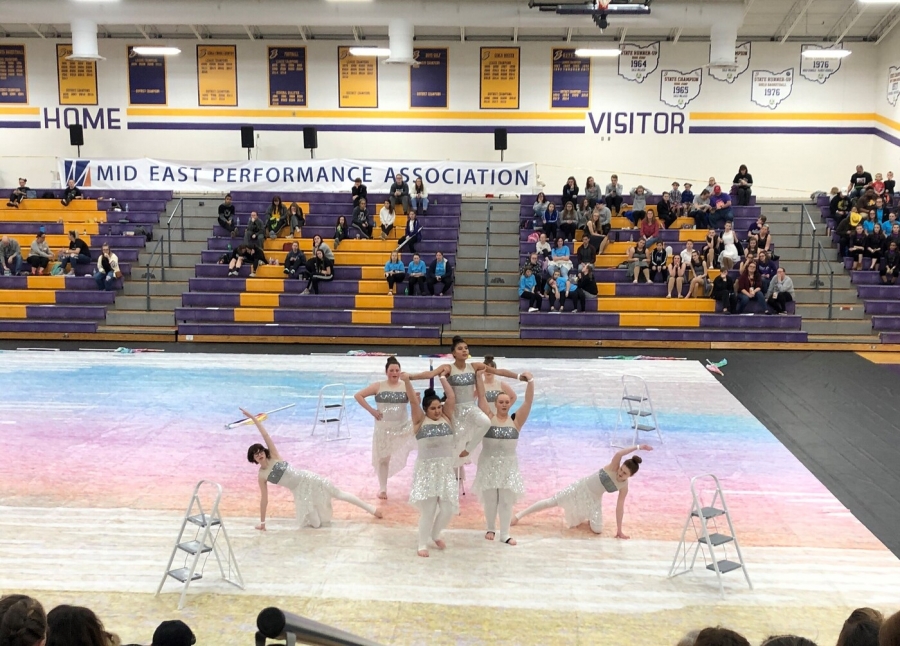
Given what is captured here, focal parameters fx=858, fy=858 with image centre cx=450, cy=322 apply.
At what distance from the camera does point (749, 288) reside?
64.5 ft

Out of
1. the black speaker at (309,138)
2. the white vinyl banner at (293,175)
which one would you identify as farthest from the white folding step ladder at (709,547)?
the black speaker at (309,138)

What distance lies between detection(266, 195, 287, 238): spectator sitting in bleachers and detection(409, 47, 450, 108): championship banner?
6.77 m

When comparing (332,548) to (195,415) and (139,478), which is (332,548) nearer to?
(139,478)

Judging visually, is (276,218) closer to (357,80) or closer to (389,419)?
(357,80)

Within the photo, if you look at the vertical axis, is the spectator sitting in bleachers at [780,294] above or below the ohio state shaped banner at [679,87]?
below

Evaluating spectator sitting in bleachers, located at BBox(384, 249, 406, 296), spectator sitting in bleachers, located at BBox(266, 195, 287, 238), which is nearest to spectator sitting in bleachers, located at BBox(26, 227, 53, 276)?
spectator sitting in bleachers, located at BBox(266, 195, 287, 238)

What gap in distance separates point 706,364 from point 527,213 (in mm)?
8195

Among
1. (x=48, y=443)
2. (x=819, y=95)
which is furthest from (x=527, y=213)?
(x=48, y=443)

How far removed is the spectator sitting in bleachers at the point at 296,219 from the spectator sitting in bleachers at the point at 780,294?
11.9m

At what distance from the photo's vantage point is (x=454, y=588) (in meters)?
7.44

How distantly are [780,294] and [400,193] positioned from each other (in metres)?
9.96

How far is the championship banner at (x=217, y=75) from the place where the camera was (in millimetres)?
27359

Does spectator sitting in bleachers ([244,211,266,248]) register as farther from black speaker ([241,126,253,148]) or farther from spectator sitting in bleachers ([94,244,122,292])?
black speaker ([241,126,253,148])

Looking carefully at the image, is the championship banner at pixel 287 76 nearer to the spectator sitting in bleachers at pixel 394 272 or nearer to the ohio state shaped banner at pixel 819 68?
the spectator sitting in bleachers at pixel 394 272
